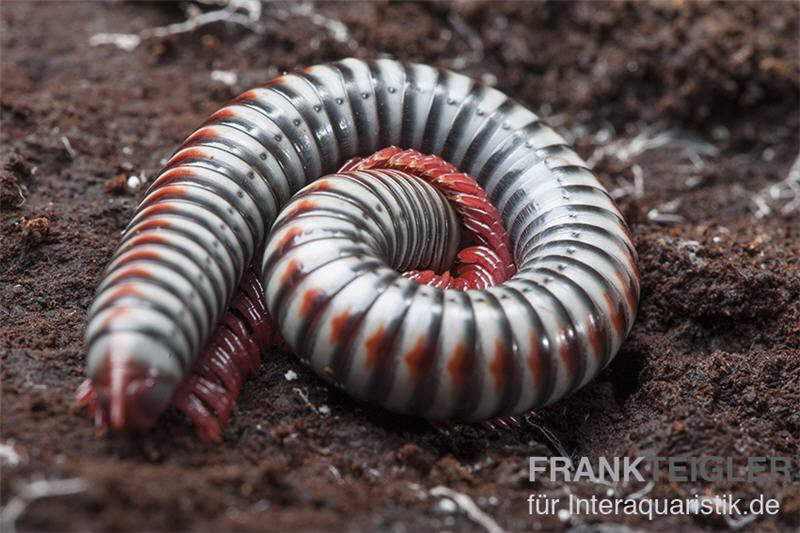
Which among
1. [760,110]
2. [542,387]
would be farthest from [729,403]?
[760,110]

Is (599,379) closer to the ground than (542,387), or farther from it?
closer to the ground

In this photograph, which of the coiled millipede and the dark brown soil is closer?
the dark brown soil

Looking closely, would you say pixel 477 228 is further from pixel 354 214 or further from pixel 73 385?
pixel 73 385

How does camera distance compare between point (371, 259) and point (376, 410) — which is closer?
point (371, 259)

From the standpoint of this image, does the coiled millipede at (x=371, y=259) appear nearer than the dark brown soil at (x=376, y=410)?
No
